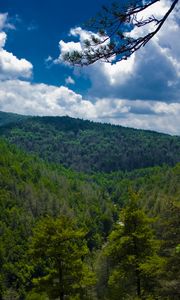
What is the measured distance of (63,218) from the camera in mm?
22672

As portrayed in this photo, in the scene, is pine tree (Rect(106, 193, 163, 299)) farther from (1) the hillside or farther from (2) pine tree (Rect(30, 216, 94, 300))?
(1) the hillside

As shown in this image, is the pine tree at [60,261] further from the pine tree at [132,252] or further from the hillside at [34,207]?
the hillside at [34,207]

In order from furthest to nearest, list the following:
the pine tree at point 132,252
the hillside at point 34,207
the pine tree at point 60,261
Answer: the hillside at point 34,207
the pine tree at point 60,261
the pine tree at point 132,252

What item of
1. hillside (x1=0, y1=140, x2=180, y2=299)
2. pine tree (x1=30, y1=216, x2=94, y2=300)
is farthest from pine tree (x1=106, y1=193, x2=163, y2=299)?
hillside (x1=0, y1=140, x2=180, y2=299)

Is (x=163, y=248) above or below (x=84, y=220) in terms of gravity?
above

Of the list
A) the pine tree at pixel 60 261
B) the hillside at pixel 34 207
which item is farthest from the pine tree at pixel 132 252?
the hillside at pixel 34 207

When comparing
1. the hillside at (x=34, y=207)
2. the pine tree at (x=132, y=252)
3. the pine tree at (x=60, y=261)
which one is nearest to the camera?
the pine tree at (x=132, y=252)

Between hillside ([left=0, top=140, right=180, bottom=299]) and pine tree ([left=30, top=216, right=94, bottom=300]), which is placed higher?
pine tree ([left=30, top=216, right=94, bottom=300])

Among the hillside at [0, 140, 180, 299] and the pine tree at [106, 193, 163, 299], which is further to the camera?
the hillside at [0, 140, 180, 299]

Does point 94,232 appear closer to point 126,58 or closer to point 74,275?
point 74,275

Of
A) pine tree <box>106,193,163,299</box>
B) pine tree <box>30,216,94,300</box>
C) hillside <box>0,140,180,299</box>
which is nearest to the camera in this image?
pine tree <box>106,193,163,299</box>

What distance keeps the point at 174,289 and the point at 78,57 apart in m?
12.3

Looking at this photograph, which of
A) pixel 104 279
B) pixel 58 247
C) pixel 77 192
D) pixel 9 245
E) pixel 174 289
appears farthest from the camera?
pixel 77 192

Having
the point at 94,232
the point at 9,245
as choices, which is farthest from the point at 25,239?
the point at 94,232
